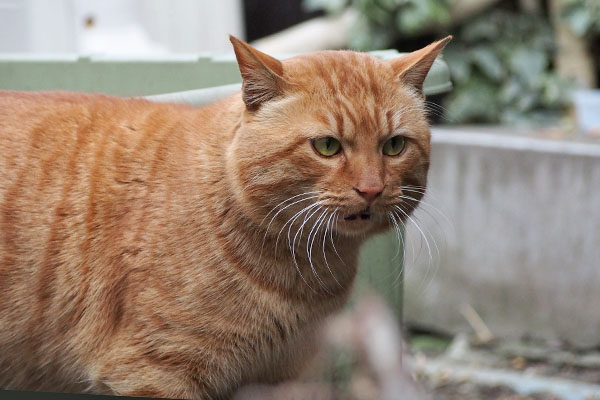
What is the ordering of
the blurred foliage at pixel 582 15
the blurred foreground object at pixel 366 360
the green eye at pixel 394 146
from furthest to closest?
the blurred foliage at pixel 582 15 → the blurred foreground object at pixel 366 360 → the green eye at pixel 394 146

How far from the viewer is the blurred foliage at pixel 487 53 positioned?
4.74m

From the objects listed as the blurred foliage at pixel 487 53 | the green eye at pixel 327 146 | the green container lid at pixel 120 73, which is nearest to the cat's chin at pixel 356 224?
the green eye at pixel 327 146

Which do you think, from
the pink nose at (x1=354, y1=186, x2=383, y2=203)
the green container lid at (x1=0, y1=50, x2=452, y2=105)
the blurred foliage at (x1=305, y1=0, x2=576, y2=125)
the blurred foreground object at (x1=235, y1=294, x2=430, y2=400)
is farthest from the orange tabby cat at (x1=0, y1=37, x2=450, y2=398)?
the blurred foliage at (x1=305, y1=0, x2=576, y2=125)

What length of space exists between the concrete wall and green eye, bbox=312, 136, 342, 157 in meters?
2.22

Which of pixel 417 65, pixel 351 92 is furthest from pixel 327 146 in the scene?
pixel 417 65

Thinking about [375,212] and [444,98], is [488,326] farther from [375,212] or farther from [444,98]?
[375,212]

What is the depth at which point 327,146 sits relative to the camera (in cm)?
181

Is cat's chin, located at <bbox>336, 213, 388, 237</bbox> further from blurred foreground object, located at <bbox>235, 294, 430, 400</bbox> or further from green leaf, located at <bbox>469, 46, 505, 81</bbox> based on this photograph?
green leaf, located at <bbox>469, 46, 505, 81</bbox>

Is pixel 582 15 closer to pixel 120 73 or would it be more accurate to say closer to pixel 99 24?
pixel 99 24

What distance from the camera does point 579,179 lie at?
13.4 feet

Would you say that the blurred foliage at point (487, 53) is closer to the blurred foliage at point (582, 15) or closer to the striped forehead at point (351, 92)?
the blurred foliage at point (582, 15)

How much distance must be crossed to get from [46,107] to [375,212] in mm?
867

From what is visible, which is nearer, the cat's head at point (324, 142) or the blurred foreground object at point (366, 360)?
the cat's head at point (324, 142)

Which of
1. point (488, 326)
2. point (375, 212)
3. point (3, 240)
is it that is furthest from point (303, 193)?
point (488, 326)
